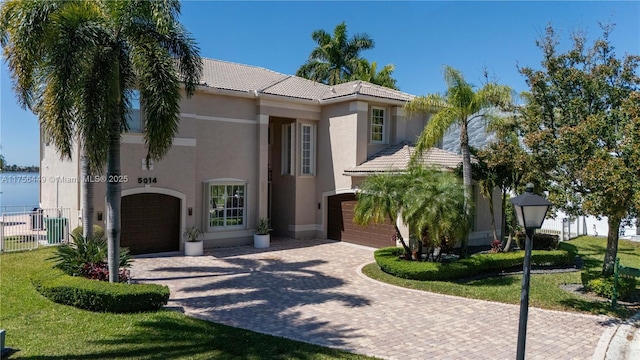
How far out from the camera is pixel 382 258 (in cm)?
1427

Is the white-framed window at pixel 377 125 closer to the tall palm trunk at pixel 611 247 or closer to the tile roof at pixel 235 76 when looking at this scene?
the tile roof at pixel 235 76

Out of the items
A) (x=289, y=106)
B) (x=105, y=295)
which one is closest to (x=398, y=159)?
(x=289, y=106)

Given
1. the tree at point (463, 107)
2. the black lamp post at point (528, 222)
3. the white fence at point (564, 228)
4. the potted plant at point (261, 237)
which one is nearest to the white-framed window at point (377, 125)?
the tree at point (463, 107)

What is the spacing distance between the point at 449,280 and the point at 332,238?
8529 mm

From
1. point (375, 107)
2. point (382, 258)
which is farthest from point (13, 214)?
point (375, 107)

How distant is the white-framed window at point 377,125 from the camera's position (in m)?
20.6

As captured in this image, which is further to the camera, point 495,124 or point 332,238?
point 332,238

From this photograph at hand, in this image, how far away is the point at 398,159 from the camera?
18797mm

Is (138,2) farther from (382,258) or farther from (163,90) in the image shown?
(382,258)

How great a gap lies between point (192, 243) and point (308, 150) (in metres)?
7.85

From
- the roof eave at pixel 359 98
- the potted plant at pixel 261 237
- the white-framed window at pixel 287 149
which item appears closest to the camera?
the potted plant at pixel 261 237

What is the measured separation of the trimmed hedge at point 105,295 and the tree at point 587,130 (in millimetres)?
10292

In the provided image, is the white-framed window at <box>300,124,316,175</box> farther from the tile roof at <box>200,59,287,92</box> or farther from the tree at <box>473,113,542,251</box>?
the tree at <box>473,113,542,251</box>

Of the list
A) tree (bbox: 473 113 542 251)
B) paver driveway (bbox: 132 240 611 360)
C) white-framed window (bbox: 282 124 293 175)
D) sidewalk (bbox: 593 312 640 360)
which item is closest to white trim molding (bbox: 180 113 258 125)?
white-framed window (bbox: 282 124 293 175)
